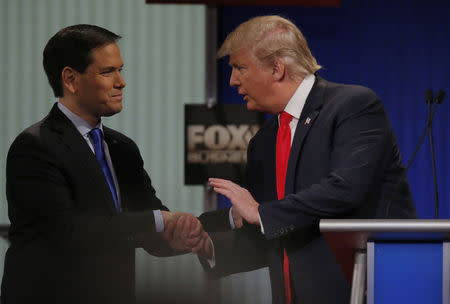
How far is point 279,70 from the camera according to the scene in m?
2.08

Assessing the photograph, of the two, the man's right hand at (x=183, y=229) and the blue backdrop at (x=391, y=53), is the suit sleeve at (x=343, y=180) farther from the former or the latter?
the blue backdrop at (x=391, y=53)

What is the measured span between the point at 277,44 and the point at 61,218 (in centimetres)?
100

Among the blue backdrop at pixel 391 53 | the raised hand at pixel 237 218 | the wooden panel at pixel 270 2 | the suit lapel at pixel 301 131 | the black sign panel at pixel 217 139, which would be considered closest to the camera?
the suit lapel at pixel 301 131

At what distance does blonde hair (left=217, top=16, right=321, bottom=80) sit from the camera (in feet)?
6.79

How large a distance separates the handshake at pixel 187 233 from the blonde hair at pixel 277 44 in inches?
33.8

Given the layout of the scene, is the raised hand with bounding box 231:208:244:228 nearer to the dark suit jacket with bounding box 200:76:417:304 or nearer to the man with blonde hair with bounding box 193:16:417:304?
the man with blonde hair with bounding box 193:16:417:304

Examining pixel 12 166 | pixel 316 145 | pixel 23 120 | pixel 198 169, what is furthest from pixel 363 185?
pixel 23 120

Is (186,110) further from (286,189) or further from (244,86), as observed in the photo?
(286,189)

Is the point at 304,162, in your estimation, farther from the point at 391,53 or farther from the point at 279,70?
the point at 391,53

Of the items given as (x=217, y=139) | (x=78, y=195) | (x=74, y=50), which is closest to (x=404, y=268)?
(x=78, y=195)

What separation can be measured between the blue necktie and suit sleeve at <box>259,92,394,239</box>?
0.80 m

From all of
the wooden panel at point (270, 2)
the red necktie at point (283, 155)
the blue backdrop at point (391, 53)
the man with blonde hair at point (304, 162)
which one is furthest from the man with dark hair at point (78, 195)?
the blue backdrop at point (391, 53)

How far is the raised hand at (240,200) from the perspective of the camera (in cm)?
177

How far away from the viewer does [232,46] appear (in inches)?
84.4
